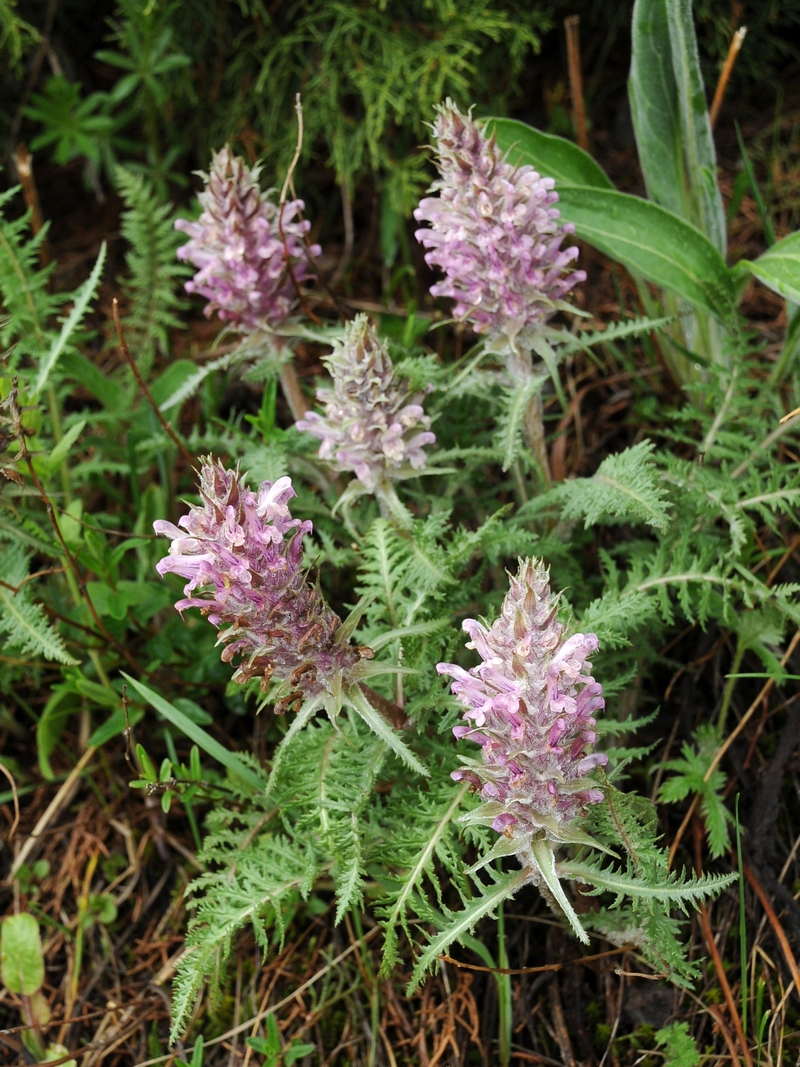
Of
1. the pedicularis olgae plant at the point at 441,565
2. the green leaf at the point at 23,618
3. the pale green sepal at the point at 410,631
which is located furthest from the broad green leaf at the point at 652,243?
the green leaf at the point at 23,618

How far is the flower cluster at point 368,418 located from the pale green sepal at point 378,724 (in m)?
0.66

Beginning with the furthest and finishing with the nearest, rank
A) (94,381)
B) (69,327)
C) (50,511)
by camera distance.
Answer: (94,381) → (69,327) → (50,511)

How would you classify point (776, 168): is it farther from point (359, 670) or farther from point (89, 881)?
point (89, 881)

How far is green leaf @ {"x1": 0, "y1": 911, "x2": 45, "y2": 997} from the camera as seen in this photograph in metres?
2.66

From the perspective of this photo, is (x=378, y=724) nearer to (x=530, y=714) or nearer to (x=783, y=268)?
(x=530, y=714)

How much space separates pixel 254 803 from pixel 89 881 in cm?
74

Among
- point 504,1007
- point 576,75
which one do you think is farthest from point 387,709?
point 576,75

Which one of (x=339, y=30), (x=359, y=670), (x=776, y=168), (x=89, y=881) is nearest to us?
(x=359, y=670)

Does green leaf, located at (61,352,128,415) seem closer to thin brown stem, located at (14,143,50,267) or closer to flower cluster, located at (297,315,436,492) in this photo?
thin brown stem, located at (14,143,50,267)

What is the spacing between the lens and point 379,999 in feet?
8.43

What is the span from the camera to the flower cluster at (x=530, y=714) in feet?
5.86

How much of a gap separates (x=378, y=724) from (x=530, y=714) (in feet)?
1.15

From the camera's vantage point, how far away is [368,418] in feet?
7.95

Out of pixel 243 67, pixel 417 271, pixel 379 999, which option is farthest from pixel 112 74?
pixel 379 999
